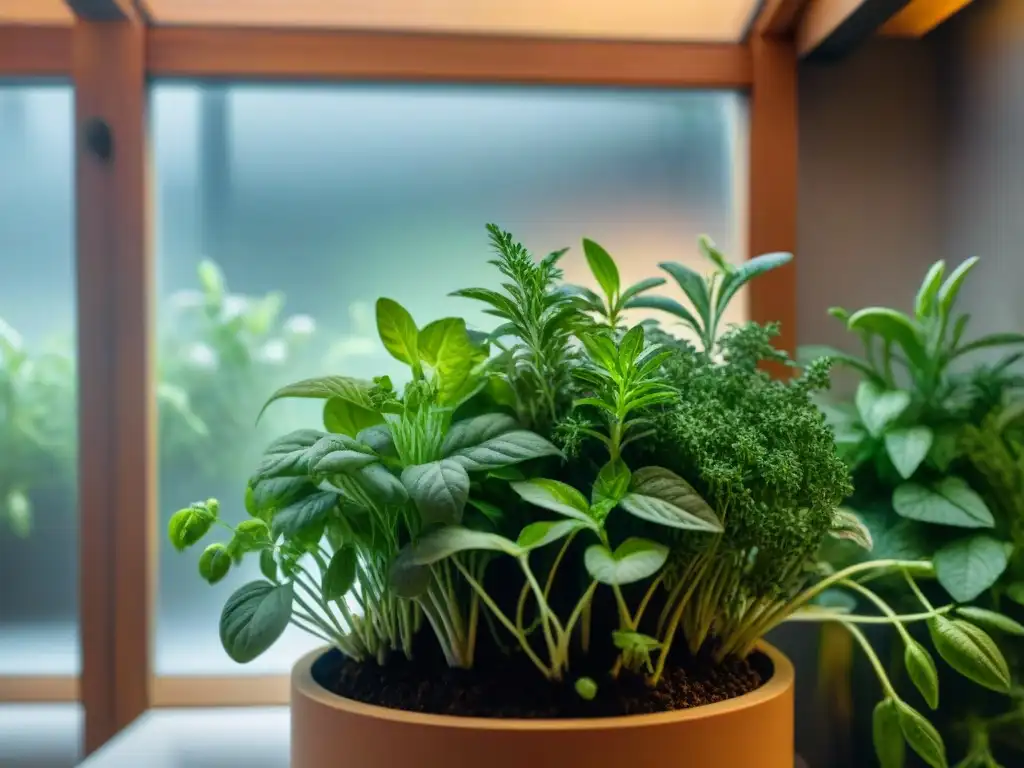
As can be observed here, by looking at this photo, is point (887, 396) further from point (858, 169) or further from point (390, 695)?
point (390, 695)

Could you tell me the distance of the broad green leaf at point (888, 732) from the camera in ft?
2.24

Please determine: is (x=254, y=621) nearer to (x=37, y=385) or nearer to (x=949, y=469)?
(x=37, y=385)

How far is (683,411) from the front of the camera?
624 millimetres

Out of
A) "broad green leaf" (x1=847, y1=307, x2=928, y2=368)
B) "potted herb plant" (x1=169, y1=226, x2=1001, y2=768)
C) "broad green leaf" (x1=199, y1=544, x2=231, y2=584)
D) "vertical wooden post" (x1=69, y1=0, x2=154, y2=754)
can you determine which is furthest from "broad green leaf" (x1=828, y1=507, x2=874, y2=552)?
"vertical wooden post" (x1=69, y1=0, x2=154, y2=754)

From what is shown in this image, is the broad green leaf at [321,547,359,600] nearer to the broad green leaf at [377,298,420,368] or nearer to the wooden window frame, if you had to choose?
the broad green leaf at [377,298,420,368]

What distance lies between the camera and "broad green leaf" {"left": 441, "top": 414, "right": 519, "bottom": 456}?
0.62 meters

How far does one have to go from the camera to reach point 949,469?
0.79 meters

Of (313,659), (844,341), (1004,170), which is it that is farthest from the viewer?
(844,341)

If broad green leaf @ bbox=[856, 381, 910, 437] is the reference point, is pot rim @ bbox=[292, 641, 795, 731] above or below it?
below

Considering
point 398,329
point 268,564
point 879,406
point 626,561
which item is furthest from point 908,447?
point 268,564

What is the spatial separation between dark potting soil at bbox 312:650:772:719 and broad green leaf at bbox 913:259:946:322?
1.34 feet

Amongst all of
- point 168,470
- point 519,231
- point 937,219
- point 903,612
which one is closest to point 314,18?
point 519,231

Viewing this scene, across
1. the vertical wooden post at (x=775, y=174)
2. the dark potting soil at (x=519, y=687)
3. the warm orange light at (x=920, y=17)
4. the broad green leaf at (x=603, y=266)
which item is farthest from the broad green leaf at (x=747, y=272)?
the warm orange light at (x=920, y=17)

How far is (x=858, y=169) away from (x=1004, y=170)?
16 cm
